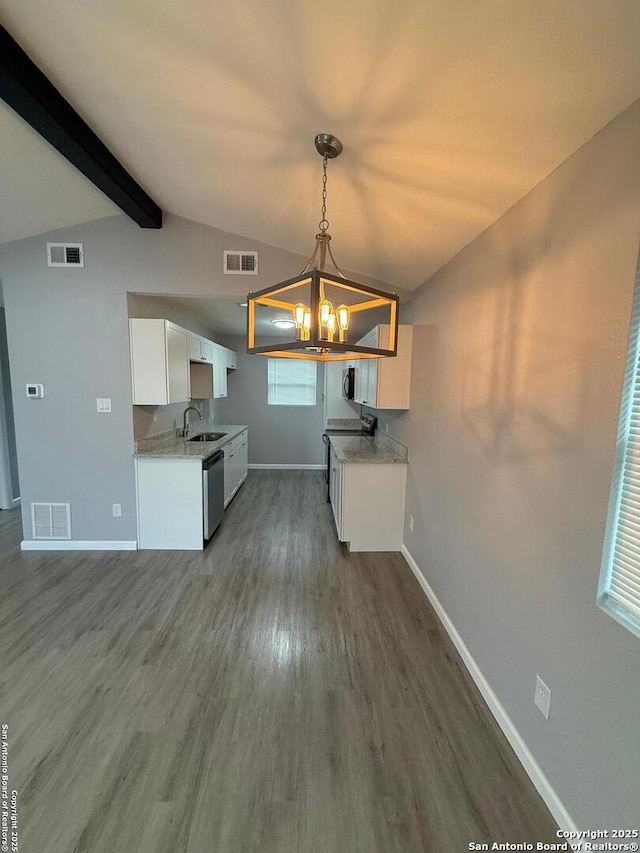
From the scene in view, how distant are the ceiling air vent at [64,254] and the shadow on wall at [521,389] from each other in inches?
136

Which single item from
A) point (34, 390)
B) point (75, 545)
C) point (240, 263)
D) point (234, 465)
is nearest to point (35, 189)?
point (240, 263)

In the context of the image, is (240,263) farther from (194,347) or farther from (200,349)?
(200,349)

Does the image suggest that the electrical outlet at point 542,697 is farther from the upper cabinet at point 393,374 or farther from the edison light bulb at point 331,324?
the upper cabinet at point 393,374

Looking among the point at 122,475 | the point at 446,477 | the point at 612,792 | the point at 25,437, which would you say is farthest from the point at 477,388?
the point at 25,437

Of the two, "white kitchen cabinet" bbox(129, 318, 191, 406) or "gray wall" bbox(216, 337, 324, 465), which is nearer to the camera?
"white kitchen cabinet" bbox(129, 318, 191, 406)

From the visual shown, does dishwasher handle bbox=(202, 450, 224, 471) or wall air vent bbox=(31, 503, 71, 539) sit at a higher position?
dishwasher handle bbox=(202, 450, 224, 471)

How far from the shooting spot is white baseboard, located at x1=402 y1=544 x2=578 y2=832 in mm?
1254

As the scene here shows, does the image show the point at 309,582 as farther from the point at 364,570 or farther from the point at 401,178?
the point at 401,178

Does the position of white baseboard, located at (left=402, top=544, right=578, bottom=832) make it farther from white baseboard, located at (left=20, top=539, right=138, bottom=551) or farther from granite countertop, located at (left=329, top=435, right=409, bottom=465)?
white baseboard, located at (left=20, top=539, right=138, bottom=551)

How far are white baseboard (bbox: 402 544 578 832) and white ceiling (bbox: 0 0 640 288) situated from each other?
247cm

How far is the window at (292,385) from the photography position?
643cm

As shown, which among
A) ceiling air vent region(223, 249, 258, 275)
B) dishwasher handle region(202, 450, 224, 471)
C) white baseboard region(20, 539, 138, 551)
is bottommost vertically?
white baseboard region(20, 539, 138, 551)

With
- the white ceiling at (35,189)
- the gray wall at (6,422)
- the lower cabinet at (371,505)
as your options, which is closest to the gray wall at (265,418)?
the gray wall at (6,422)

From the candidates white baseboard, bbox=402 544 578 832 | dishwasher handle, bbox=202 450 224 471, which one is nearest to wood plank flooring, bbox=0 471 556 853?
white baseboard, bbox=402 544 578 832
